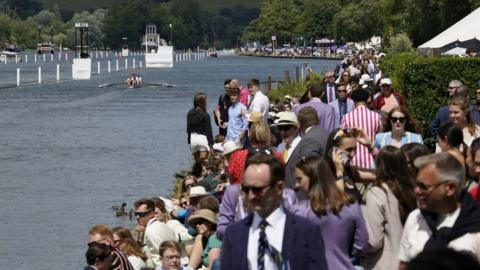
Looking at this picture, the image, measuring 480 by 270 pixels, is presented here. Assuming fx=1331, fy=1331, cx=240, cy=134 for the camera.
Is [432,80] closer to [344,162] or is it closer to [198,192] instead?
[198,192]

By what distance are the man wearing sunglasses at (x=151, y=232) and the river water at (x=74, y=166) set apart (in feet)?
22.4

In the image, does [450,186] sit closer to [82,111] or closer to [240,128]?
[240,128]

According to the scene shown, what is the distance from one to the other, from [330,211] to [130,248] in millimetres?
4410

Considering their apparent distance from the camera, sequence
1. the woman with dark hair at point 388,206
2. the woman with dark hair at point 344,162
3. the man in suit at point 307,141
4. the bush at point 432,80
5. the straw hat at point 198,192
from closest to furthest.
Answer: the woman with dark hair at point 388,206 → the woman with dark hair at point 344,162 → the man in suit at point 307,141 → the straw hat at point 198,192 → the bush at point 432,80

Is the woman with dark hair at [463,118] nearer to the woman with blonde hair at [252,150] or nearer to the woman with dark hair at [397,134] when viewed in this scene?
the woman with dark hair at [397,134]

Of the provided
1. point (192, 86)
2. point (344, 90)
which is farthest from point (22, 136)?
point (192, 86)

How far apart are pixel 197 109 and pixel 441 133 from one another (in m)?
10.6

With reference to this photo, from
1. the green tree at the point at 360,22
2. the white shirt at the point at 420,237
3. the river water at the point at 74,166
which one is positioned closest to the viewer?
the white shirt at the point at 420,237

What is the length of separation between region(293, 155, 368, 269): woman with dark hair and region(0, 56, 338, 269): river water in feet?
38.4

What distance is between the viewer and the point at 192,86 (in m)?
94.9

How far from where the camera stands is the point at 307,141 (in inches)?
460

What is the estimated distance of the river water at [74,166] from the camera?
22438 millimetres

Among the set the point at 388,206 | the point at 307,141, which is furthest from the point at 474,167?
the point at 307,141

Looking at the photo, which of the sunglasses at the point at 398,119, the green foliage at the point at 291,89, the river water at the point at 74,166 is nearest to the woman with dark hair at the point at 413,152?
the sunglasses at the point at 398,119
